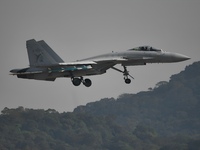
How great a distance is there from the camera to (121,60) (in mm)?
89375

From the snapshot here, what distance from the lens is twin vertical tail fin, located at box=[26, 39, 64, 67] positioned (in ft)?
293

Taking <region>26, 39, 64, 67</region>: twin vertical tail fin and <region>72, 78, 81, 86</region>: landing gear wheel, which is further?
<region>26, 39, 64, 67</region>: twin vertical tail fin

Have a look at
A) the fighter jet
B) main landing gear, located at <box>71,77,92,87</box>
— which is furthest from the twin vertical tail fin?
main landing gear, located at <box>71,77,92,87</box>

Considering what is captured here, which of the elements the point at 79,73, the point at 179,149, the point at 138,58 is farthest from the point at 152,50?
the point at 179,149

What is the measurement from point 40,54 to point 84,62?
4.38 m

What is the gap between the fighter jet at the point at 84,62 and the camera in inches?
3501

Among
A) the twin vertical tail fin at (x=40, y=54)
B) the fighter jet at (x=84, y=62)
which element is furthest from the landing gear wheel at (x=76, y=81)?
the twin vertical tail fin at (x=40, y=54)

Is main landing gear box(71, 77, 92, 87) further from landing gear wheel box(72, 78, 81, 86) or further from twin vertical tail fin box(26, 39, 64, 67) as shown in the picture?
twin vertical tail fin box(26, 39, 64, 67)

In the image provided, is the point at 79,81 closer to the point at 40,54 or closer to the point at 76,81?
the point at 76,81

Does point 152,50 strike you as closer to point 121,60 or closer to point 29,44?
point 121,60

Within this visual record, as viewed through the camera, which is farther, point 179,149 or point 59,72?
point 179,149

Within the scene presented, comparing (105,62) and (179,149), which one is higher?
A: (105,62)

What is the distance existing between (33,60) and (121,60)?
8476 millimetres

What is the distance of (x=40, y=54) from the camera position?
90062mm
